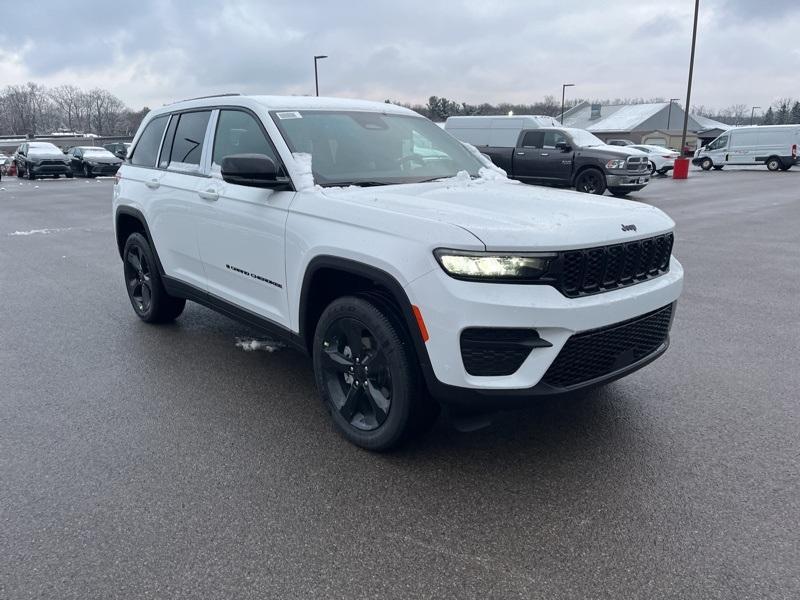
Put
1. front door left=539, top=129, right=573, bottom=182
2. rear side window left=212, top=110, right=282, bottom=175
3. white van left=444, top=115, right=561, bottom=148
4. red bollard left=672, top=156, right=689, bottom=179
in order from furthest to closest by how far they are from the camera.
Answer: red bollard left=672, top=156, right=689, bottom=179 → white van left=444, top=115, right=561, bottom=148 → front door left=539, top=129, right=573, bottom=182 → rear side window left=212, top=110, right=282, bottom=175

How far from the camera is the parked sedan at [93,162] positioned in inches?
1160

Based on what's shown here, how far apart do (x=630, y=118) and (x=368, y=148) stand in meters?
81.2

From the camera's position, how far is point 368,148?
4.08 m

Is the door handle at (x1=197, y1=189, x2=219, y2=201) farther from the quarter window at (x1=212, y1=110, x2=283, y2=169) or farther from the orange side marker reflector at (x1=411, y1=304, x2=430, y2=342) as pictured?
the orange side marker reflector at (x1=411, y1=304, x2=430, y2=342)

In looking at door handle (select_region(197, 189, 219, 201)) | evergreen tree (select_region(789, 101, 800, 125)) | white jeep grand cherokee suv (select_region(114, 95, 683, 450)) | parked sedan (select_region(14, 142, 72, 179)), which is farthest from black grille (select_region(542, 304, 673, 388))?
evergreen tree (select_region(789, 101, 800, 125))

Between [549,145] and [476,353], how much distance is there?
16.2m

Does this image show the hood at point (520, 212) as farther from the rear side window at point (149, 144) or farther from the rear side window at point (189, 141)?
the rear side window at point (149, 144)

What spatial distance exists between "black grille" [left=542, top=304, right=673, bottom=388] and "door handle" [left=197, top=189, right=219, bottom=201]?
8.39 ft

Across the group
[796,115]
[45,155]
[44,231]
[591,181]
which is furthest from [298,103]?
[796,115]

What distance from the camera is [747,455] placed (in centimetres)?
332

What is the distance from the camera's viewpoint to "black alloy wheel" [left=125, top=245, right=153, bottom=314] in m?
5.54

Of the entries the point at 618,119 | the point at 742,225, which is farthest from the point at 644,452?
the point at 618,119

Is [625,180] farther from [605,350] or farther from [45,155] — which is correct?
[45,155]

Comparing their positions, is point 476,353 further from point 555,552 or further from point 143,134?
point 143,134
